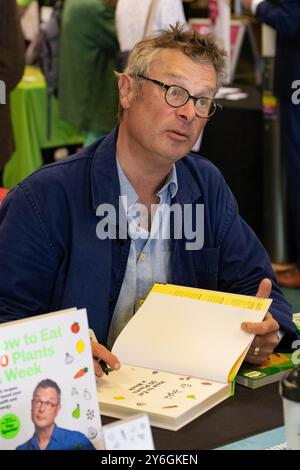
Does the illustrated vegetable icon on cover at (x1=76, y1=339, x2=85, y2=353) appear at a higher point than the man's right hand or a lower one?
higher

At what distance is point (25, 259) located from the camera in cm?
212

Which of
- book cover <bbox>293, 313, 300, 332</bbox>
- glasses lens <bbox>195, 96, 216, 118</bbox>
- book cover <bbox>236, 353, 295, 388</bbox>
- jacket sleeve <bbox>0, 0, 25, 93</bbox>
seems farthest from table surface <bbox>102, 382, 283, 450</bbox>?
jacket sleeve <bbox>0, 0, 25, 93</bbox>

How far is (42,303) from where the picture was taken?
2.18m

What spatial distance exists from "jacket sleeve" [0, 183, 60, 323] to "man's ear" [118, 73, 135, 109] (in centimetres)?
36

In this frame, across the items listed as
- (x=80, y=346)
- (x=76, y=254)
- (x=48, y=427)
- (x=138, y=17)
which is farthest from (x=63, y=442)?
(x=138, y=17)

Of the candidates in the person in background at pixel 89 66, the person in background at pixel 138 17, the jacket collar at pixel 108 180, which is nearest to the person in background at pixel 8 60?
the person in background at pixel 138 17

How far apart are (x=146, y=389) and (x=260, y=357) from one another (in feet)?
1.01

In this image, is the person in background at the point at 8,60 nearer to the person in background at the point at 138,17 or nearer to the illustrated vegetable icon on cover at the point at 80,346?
the person in background at the point at 138,17

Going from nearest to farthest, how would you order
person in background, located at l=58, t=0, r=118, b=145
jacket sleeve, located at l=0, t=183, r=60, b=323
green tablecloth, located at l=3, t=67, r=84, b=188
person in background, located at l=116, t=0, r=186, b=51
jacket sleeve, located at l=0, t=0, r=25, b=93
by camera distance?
jacket sleeve, located at l=0, t=183, r=60, b=323
jacket sleeve, located at l=0, t=0, r=25, b=93
person in background, located at l=116, t=0, r=186, b=51
person in background, located at l=58, t=0, r=118, b=145
green tablecloth, located at l=3, t=67, r=84, b=188

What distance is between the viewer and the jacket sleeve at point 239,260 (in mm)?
2350

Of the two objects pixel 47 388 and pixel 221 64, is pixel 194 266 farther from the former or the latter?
pixel 47 388

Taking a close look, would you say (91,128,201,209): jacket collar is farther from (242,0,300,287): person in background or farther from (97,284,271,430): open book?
(242,0,300,287): person in background

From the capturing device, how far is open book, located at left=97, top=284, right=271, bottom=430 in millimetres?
1791

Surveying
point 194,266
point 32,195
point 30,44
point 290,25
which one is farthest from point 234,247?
point 30,44
